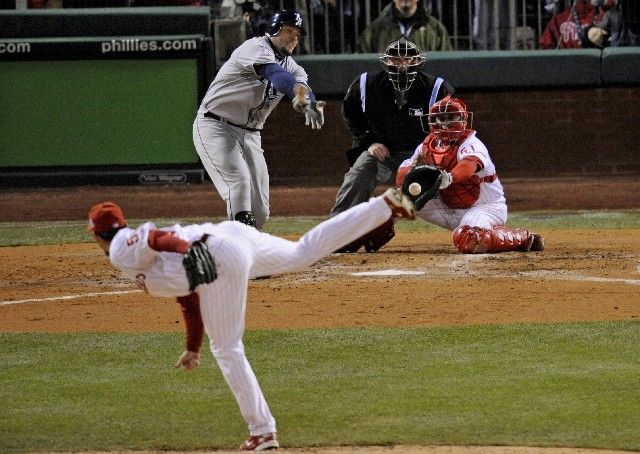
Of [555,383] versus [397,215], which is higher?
[397,215]

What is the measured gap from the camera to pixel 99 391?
6.34 metres

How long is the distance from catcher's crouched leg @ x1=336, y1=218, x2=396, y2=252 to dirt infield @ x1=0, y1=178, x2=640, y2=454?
10cm

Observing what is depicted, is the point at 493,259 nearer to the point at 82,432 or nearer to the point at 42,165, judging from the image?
the point at 82,432

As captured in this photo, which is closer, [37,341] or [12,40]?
[37,341]

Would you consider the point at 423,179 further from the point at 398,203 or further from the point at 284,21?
the point at 284,21

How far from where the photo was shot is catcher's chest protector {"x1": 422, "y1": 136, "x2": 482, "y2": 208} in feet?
32.9

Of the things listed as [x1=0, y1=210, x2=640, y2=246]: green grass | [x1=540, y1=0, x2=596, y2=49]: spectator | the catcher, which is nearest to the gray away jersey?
the catcher

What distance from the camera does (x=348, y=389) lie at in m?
6.29

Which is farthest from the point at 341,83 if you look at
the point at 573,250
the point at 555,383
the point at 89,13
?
the point at 555,383

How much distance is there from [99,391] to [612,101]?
10533 mm

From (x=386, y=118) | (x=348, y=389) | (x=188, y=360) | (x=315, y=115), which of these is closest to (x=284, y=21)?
(x=315, y=115)

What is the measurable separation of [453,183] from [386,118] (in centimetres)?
99

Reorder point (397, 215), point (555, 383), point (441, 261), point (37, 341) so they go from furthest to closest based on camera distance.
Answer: point (441, 261)
point (37, 341)
point (555, 383)
point (397, 215)

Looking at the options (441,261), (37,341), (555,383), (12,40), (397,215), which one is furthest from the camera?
(12,40)
